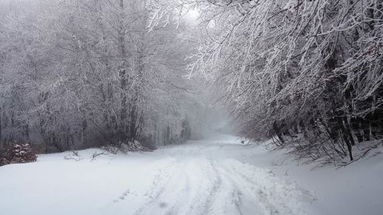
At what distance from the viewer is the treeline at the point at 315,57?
19.2ft

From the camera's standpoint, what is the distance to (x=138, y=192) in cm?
835

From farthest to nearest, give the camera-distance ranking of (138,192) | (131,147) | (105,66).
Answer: (131,147) → (105,66) → (138,192)

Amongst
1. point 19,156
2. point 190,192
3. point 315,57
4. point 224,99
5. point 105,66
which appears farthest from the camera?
point 105,66

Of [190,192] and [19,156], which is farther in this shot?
[19,156]

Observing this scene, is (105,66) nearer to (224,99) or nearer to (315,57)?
(224,99)

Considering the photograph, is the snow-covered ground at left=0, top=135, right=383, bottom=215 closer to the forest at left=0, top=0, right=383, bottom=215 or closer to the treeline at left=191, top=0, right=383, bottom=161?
the forest at left=0, top=0, right=383, bottom=215

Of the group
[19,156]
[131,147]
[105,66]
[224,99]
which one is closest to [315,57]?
[224,99]

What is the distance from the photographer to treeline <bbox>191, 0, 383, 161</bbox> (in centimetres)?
587

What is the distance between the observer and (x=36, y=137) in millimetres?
32781

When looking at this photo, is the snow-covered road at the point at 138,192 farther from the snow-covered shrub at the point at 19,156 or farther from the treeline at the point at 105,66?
the treeline at the point at 105,66

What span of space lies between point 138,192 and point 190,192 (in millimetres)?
1135

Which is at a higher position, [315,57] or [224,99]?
[224,99]

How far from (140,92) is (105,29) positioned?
390 cm

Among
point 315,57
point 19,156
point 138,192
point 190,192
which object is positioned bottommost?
point 190,192
